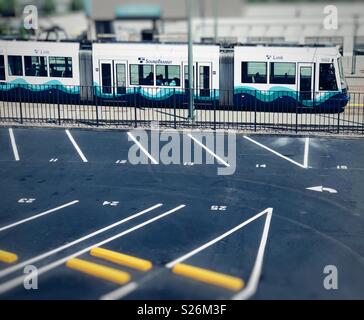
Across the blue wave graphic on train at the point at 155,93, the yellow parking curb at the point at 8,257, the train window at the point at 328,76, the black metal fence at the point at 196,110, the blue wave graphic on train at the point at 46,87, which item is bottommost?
the yellow parking curb at the point at 8,257

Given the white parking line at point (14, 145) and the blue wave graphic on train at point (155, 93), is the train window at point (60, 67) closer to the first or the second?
the blue wave graphic on train at point (155, 93)

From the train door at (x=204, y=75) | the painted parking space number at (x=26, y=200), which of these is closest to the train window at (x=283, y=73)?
the train door at (x=204, y=75)

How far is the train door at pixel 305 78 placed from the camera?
77.3 feet

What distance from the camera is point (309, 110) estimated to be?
23781mm

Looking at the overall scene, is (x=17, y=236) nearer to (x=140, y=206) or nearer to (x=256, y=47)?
(x=140, y=206)

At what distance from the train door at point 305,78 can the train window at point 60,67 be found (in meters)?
10.3

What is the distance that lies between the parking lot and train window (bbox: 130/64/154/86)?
262 inches

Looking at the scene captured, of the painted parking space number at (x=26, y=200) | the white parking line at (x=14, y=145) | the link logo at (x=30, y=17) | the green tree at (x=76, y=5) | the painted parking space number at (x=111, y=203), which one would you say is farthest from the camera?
the green tree at (x=76, y=5)

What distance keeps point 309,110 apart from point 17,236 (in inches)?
618

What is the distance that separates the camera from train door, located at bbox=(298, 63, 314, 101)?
23.6 m

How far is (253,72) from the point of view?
24.2 metres

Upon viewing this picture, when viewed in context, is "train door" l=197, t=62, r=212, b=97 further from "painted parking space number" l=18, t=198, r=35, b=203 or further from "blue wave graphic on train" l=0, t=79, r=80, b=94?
"painted parking space number" l=18, t=198, r=35, b=203

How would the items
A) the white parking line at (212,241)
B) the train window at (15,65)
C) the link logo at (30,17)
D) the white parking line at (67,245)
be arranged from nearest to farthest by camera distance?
1. the white parking line at (67,245)
2. the white parking line at (212,241)
3. the train window at (15,65)
4. the link logo at (30,17)

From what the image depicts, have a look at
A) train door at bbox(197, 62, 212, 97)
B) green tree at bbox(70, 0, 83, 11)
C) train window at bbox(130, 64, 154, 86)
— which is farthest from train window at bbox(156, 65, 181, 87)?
green tree at bbox(70, 0, 83, 11)
